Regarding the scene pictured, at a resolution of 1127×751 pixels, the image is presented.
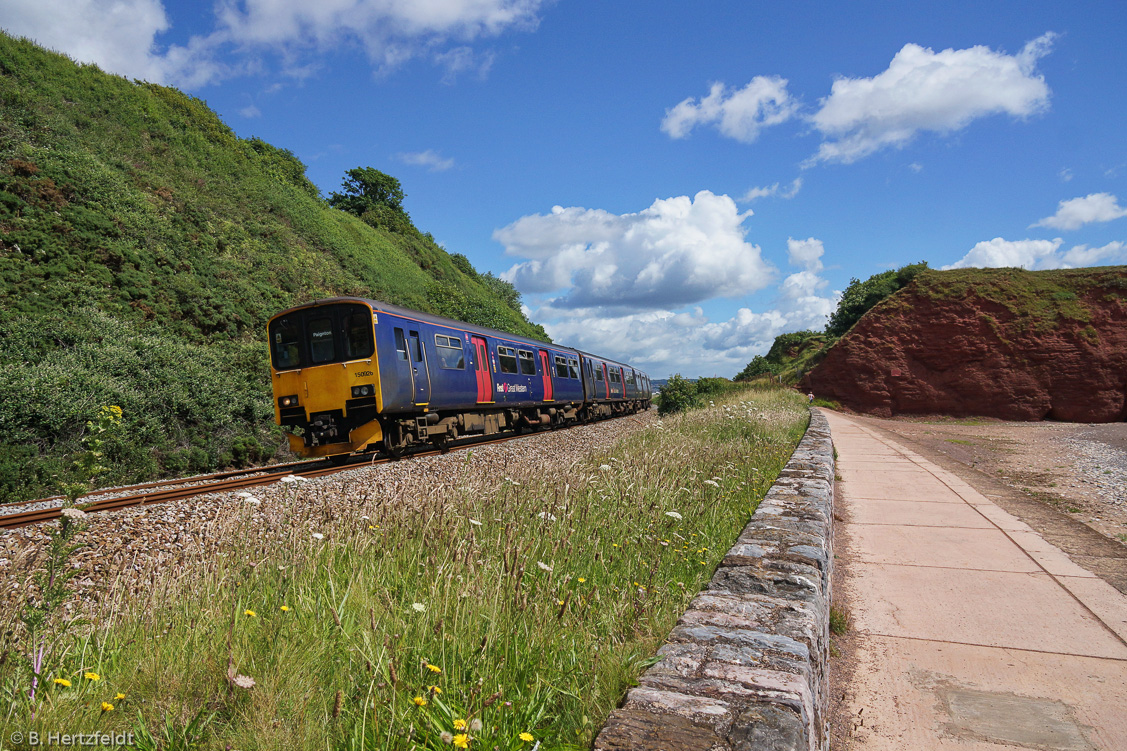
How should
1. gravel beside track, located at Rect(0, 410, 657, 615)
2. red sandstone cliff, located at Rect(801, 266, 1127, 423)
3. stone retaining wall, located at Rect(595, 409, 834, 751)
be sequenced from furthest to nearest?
red sandstone cliff, located at Rect(801, 266, 1127, 423) → gravel beside track, located at Rect(0, 410, 657, 615) → stone retaining wall, located at Rect(595, 409, 834, 751)

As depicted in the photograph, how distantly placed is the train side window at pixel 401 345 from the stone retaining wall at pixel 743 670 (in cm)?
802

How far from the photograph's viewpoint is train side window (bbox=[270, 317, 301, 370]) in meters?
10.1

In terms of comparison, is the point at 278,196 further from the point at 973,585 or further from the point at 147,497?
the point at 973,585

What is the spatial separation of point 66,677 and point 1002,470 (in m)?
12.1

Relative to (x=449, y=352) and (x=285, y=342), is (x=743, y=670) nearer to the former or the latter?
(x=285, y=342)

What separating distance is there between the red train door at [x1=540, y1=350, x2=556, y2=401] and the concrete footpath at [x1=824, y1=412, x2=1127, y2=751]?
1224 centimetres

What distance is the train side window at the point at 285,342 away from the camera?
10.1m

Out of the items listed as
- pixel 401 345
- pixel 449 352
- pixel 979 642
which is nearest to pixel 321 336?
pixel 401 345

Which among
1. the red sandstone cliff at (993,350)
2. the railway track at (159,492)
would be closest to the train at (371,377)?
the railway track at (159,492)

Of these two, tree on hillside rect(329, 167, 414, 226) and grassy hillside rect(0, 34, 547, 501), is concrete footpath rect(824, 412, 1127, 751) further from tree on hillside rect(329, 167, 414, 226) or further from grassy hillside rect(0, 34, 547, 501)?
tree on hillside rect(329, 167, 414, 226)

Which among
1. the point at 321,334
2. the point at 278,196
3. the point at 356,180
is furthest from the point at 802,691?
the point at 356,180

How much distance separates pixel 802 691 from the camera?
165cm

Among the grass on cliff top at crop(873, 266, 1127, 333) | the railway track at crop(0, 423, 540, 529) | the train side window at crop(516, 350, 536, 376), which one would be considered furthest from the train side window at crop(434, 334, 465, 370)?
the grass on cliff top at crop(873, 266, 1127, 333)

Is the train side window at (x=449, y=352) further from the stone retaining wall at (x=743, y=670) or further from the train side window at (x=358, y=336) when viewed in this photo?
the stone retaining wall at (x=743, y=670)
